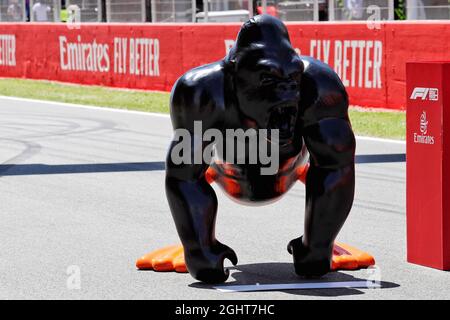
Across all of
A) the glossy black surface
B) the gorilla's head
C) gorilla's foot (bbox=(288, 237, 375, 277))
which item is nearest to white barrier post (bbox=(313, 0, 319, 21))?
gorilla's foot (bbox=(288, 237, 375, 277))

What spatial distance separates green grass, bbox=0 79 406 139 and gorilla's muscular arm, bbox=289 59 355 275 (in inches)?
301

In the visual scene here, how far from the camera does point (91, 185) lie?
33.0 ft

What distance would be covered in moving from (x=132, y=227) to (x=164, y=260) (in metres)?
1.53

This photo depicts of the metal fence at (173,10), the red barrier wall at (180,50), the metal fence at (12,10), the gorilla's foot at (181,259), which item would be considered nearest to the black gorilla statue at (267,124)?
the gorilla's foot at (181,259)

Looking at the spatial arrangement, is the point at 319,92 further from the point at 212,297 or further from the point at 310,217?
the point at 212,297

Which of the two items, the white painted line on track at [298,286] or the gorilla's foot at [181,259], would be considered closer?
the white painted line on track at [298,286]

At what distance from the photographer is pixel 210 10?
934 inches

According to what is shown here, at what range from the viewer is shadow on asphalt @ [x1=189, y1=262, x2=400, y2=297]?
582 cm

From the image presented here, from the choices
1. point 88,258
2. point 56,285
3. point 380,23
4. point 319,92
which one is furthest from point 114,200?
point 380,23

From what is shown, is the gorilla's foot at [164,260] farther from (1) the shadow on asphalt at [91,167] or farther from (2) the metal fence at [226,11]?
(2) the metal fence at [226,11]

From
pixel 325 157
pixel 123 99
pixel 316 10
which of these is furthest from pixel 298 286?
pixel 316 10

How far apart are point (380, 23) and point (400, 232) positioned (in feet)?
26.1

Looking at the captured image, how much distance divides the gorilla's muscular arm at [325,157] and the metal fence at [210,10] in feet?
37.7

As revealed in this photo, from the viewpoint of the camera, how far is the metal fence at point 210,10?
18328 mm
